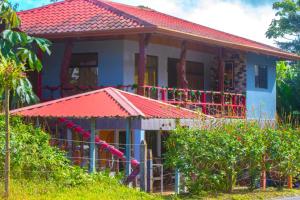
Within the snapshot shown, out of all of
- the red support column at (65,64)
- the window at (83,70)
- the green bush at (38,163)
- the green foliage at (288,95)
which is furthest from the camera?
the green foliage at (288,95)

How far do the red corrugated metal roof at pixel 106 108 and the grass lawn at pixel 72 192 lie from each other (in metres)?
2.11

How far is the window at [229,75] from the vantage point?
28.4m

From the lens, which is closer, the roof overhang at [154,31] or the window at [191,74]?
the roof overhang at [154,31]

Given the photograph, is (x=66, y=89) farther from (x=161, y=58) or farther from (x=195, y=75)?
(x=195, y=75)

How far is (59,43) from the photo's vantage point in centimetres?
2439

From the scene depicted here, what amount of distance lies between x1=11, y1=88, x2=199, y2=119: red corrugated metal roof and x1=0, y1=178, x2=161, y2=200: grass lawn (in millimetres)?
2107

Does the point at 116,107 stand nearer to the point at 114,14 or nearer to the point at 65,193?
the point at 65,193

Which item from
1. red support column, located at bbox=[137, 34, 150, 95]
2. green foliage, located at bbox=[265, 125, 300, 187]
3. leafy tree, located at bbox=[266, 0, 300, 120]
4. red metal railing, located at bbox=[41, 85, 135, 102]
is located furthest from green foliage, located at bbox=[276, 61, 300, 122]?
green foliage, located at bbox=[265, 125, 300, 187]

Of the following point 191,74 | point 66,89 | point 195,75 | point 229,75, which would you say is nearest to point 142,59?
point 66,89

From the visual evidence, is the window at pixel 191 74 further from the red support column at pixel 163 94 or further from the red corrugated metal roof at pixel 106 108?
the red corrugated metal roof at pixel 106 108

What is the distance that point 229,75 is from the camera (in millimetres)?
28453

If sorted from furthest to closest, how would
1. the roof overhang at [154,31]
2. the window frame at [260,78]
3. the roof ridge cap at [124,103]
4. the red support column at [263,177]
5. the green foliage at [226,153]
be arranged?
the window frame at [260,78]
the roof overhang at [154,31]
the red support column at [263,177]
the roof ridge cap at [124,103]
the green foliage at [226,153]

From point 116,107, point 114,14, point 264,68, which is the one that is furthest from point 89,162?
point 264,68

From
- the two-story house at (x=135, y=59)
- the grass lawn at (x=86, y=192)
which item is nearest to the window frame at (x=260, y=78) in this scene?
the two-story house at (x=135, y=59)
